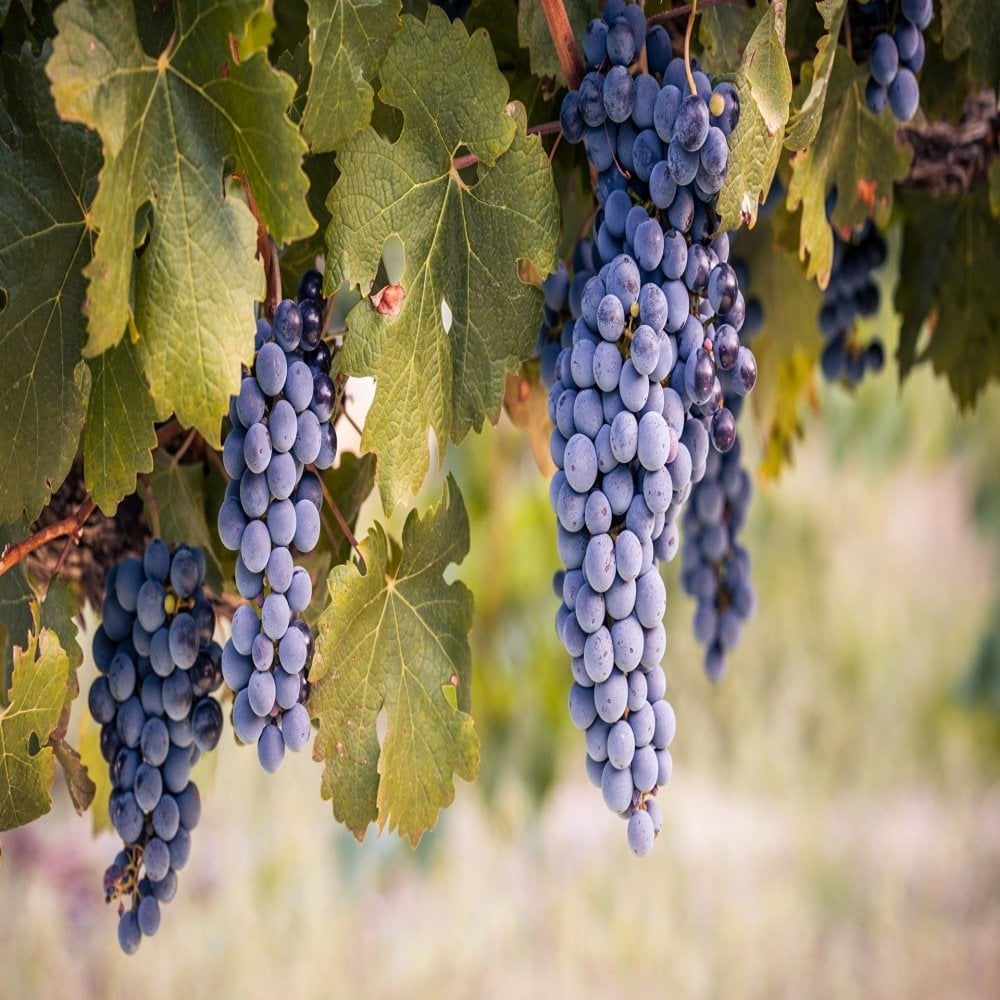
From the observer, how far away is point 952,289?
0.92 meters

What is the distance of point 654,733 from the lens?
56 cm

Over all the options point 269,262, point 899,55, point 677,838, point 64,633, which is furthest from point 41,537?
point 677,838

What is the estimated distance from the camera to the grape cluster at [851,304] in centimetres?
87

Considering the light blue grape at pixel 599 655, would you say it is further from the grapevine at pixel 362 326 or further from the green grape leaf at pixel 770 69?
the green grape leaf at pixel 770 69

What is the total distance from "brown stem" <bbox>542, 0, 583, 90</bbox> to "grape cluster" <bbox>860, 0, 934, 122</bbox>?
0.57 ft

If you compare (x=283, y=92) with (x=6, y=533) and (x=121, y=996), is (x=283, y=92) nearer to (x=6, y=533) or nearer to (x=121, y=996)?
(x=6, y=533)

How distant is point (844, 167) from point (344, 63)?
32 cm

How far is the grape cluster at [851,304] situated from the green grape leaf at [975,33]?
0.56 ft

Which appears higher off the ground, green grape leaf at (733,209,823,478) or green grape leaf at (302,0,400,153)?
green grape leaf at (733,209,823,478)

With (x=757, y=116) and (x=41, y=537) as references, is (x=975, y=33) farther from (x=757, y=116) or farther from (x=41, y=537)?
(x=41, y=537)

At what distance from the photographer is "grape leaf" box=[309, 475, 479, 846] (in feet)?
1.89

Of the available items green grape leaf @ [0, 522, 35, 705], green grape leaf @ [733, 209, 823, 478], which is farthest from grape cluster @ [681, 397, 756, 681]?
green grape leaf @ [0, 522, 35, 705]

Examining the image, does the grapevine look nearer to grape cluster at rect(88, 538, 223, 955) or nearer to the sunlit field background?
grape cluster at rect(88, 538, 223, 955)

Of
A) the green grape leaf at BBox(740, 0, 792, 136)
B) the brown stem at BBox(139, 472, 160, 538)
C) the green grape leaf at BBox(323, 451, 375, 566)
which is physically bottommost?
the brown stem at BBox(139, 472, 160, 538)
